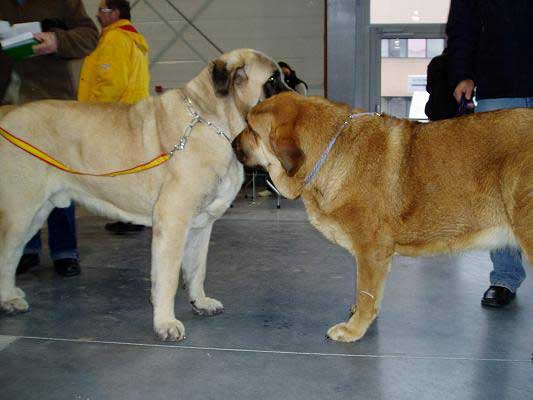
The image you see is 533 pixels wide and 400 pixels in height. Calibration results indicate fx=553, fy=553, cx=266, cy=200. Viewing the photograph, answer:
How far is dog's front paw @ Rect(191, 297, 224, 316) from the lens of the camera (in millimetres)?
3467

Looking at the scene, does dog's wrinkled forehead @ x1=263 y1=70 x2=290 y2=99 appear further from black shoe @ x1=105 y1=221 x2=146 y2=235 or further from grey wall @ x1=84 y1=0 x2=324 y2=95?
grey wall @ x1=84 y1=0 x2=324 y2=95

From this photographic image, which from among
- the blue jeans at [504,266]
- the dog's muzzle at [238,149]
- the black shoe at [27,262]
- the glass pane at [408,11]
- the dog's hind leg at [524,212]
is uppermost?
the glass pane at [408,11]

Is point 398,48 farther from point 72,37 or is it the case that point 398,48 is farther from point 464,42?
point 72,37

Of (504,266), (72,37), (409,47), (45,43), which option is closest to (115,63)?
(72,37)

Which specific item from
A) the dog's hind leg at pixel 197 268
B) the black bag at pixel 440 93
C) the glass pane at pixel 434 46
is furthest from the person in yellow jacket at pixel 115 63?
the glass pane at pixel 434 46

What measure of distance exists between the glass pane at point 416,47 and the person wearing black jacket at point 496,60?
796cm

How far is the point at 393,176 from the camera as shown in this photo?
9.05 feet

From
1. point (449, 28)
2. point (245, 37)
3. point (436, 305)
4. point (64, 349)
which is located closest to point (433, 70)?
point (449, 28)

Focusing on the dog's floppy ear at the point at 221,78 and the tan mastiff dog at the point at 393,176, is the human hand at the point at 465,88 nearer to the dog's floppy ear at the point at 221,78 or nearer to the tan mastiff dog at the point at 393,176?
the tan mastiff dog at the point at 393,176

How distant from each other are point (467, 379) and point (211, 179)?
1.63 m

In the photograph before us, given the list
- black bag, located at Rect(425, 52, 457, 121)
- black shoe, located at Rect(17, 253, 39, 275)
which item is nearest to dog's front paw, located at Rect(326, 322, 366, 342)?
black shoe, located at Rect(17, 253, 39, 275)

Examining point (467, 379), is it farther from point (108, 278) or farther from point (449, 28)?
point (108, 278)

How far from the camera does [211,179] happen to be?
3.04 meters

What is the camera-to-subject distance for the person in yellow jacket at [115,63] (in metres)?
5.07
